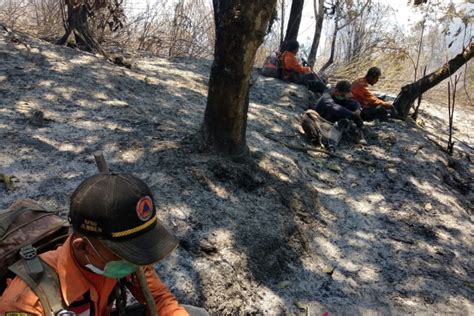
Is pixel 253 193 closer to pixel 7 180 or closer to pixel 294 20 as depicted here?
pixel 7 180

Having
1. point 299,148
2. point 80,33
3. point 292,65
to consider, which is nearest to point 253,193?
point 299,148

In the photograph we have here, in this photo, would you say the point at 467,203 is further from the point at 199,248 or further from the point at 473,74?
the point at 473,74

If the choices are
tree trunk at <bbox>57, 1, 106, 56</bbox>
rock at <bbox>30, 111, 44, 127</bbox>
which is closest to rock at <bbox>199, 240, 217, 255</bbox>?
rock at <bbox>30, 111, 44, 127</bbox>

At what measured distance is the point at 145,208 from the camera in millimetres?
1548

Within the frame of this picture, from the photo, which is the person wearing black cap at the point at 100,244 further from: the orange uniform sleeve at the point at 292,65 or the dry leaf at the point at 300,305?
the orange uniform sleeve at the point at 292,65

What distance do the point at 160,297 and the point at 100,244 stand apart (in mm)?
538

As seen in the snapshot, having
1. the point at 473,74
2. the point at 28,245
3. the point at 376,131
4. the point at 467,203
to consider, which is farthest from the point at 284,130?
the point at 473,74

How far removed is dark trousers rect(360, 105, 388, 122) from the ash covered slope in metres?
0.98

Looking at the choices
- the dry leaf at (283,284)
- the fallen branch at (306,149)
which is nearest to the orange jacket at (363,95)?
the fallen branch at (306,149)

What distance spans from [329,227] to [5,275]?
9.97ft

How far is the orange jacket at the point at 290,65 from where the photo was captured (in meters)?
7.90

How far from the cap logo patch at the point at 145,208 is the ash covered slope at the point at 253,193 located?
1262 millimetres

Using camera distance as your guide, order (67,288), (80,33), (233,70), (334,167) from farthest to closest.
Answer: (80,33) → (334,167) → (233,70) → (67,288)

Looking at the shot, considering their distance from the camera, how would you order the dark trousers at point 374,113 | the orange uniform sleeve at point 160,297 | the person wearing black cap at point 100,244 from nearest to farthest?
the person wearing black cap at point 100,244, the orange uniform sleeve at point 160,297, the dark trousers at point 374,113
